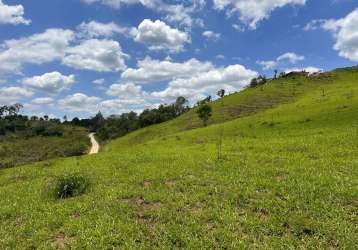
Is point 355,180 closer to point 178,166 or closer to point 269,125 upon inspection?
point 178,166

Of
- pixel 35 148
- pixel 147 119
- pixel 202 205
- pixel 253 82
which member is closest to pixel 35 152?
pixel 35 148

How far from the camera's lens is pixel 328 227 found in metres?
12.3

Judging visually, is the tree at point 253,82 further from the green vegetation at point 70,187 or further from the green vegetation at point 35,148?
the green vegetation at point 70,187

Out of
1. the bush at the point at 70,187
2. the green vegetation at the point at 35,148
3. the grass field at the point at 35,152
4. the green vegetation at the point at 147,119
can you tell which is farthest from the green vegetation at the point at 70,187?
the green vegetation at the point at 147,119

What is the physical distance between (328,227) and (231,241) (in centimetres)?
351

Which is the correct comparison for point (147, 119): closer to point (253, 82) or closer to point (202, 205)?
point (253, 82)

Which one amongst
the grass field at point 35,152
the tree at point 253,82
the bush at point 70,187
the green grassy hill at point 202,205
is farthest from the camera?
the tree at point 253,82

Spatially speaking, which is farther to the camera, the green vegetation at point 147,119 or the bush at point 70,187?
the green vegetation at point 147,119

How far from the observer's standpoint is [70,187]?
19672 mm

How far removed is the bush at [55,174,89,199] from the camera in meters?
19.3

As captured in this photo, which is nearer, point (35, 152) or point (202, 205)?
point (202, 205)

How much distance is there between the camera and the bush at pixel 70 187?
19328 mm

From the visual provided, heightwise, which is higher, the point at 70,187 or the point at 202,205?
the point at 70,187

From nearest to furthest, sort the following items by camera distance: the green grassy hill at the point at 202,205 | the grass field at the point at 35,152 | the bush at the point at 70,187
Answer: the green grassy hill at the point at 202,205 < the bush at the point at 70,187 < the grass field at the point at 35,152
